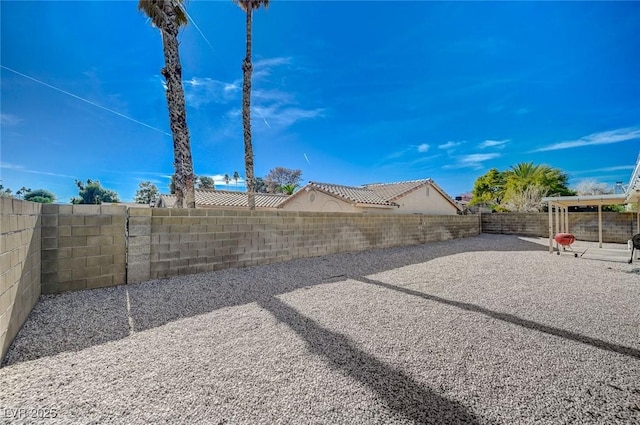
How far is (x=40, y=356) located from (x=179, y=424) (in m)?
1.95

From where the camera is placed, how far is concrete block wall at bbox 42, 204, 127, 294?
418 cm

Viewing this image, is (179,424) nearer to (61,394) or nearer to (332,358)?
(61,394)

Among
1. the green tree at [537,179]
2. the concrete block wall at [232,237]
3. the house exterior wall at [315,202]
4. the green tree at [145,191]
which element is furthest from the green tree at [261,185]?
the concrete block wall at [232,237]

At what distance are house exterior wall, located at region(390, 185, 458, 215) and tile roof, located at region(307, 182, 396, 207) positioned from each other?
1.29 meters

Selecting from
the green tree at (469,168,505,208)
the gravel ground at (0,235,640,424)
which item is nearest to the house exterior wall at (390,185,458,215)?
the green tree at (469,168,505,208)

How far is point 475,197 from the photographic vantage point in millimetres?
35406

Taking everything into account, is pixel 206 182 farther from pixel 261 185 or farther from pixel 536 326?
pixel 536 326

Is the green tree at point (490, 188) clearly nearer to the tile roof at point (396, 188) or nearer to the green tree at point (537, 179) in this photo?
the green tree at point (537, 179)

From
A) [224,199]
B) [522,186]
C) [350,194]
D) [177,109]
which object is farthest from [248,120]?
[522,186]

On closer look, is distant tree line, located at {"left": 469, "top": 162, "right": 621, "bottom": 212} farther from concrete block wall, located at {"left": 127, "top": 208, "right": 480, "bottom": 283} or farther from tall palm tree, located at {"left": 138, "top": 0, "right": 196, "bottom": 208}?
tall palm tree, located at {"left": 138, "top": 0, "right": 196, "bottom": 208}

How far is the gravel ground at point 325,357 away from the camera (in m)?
1.83

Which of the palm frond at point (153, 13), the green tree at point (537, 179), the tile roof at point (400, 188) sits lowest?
the tile roof at point (400, 188)

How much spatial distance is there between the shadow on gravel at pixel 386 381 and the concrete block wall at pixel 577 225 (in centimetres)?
1946

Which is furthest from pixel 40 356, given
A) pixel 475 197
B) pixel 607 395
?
pixel 475 197
